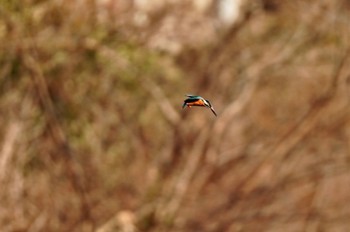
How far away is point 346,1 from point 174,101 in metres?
1.46

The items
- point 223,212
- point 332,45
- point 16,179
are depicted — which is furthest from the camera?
point 332,45

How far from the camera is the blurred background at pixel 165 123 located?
482 centimetres

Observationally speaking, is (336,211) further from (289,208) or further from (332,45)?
(332,45)

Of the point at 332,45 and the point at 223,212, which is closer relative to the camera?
the point at 223,212

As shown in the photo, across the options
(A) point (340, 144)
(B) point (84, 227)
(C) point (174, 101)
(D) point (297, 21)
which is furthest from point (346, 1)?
(B) point (84, 227)

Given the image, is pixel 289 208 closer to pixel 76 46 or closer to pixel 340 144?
pixel 340 144

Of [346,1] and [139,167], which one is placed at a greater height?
[346,1]

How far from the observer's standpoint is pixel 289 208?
16.8ft

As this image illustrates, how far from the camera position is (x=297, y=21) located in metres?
5.68

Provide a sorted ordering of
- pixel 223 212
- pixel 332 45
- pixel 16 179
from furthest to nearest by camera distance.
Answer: pixel 332 45
pixel 223 212
pixel 16 179

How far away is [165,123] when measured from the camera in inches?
213

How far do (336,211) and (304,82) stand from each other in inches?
38.5

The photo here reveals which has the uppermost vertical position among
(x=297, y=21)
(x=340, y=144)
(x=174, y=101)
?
(x=297, y=21)

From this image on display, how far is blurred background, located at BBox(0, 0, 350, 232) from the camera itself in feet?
15.8
